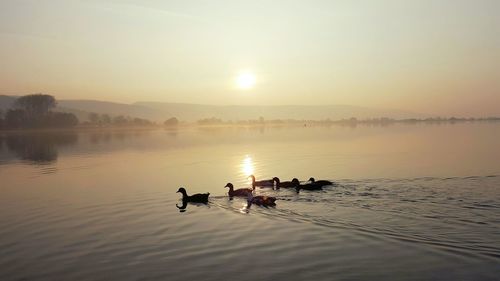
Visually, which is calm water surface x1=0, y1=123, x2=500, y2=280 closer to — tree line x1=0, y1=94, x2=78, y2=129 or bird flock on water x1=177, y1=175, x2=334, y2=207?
bird flock on water x1=177, y1=175, x2=334, y2=207

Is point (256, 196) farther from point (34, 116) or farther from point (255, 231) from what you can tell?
point (34, 116)

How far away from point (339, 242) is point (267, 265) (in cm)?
350

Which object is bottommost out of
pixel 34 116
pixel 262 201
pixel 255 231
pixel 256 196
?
pixel 255 231

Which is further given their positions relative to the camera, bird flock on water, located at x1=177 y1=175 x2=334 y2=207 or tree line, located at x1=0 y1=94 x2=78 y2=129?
tree line, located at x1=0 y1=94 x2=78 y2=129

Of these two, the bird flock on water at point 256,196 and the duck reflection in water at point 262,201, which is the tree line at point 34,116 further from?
the duck reflection in water at point 262,201

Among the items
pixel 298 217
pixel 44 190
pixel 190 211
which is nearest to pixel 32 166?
pixel 44 190

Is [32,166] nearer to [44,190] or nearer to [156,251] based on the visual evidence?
[44,190]

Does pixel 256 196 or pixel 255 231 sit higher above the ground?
pixel 256 196

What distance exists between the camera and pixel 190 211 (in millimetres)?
23000

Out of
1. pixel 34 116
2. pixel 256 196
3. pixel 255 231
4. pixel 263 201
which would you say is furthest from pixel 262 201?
pixel 34 116

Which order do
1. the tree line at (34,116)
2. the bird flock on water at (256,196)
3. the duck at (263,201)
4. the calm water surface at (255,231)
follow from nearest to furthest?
1. the calm water surface at (255,231)
2. the duck at (263,201)
3. the bird flock on water at (256,196)
4. the tree line at (34,116)

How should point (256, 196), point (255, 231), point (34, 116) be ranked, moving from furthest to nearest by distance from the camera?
point (34, 116) → point (256, 196) → point (255, 231)

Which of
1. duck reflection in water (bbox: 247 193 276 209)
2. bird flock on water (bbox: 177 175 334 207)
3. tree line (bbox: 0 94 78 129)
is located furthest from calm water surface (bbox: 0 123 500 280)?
tree line (bbox: 0 94 78 129)

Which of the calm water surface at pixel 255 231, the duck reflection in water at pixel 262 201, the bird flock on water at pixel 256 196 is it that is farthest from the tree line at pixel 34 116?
the duck reflection in water at pixel 262 201
